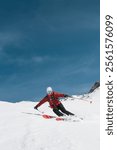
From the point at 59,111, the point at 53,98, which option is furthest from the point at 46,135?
the point at 53,98

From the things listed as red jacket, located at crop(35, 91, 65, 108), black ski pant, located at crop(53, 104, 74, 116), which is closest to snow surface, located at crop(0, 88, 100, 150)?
black ski pant, located at crop(53, 104, 74, 116)

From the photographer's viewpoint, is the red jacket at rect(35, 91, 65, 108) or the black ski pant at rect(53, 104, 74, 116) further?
the red jacket at rect(35, 91, 65, 108)

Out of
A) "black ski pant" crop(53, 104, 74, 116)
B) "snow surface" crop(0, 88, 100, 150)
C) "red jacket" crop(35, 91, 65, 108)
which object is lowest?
"snow surface" crop(0, 88, 100, 150)

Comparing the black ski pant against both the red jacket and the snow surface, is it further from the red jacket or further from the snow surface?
the snow surface

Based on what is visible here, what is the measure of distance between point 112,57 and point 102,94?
244 centimetres

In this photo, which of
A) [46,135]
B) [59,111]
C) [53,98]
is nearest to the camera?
[46,135]

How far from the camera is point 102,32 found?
1752cm

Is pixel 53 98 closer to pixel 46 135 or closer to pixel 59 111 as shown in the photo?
pixel 59 111

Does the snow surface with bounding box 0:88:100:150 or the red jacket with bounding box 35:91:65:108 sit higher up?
the red jacket with bounding box 35:91:65:108

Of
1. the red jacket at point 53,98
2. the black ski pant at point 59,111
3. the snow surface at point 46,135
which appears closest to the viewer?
the snow surface at point 46,135

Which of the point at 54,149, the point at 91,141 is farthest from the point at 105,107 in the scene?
the point at 54,149

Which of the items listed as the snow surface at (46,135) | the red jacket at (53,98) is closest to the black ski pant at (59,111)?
the red jacket at (53,98)

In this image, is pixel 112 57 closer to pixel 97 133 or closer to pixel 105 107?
pixel 105 107

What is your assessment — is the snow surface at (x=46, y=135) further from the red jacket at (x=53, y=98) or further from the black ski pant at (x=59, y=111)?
the red jacket at (x=53, y=98)
